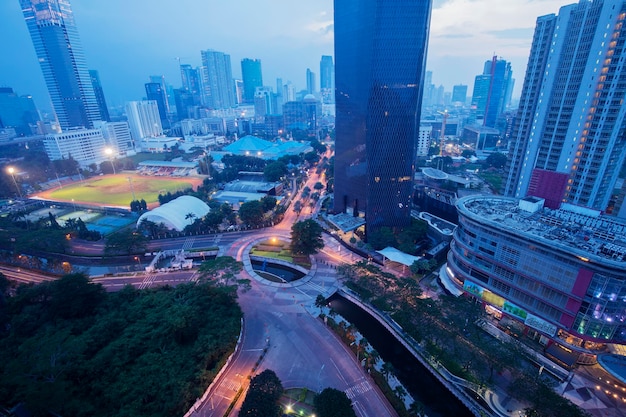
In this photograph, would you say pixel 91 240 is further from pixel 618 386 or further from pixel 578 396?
pixel 618 386

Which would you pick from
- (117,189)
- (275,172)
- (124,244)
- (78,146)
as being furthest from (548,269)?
(78,146)

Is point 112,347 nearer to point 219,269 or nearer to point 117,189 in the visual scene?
point 219,269

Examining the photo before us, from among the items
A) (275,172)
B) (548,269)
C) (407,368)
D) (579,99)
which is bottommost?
(407,368)

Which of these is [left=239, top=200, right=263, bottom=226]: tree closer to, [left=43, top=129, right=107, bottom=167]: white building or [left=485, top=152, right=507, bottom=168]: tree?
[left=485, top=152, right=507, bottom=168]: tree

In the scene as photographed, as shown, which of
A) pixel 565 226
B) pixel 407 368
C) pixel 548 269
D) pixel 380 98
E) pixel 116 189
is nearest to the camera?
pixel 548 269

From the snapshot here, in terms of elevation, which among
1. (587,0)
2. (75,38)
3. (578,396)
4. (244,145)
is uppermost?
(75,38)

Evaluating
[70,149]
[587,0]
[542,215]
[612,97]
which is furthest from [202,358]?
[70,149]

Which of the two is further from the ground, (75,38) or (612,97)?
(75,38)
